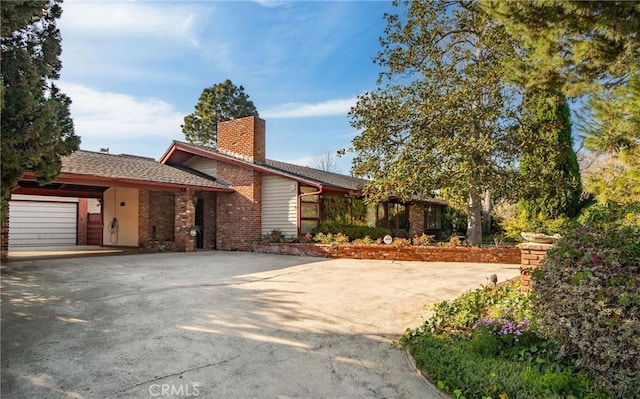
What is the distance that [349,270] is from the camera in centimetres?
884

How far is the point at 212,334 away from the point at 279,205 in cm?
982

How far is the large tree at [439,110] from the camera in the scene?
11109 millimetres

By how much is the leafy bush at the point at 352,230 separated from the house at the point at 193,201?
430 mm

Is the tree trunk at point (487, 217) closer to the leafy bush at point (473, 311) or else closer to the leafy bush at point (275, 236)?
the leafy bush at point (275, 236)

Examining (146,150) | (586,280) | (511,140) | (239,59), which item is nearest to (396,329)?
(586,280)

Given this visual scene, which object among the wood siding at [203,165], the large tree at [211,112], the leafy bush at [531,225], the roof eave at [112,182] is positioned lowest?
the leafy bush at [531,225]

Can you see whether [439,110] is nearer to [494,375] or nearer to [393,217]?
[393,217]

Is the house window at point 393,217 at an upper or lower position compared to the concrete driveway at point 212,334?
upper

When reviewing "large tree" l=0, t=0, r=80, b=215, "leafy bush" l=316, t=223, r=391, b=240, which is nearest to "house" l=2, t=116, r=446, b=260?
"leafy bush" l=316, t=223, r=391, b=240

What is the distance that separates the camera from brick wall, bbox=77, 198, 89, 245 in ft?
58.1

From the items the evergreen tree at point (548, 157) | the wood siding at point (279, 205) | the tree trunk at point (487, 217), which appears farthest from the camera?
the tree trunk at point (487, 217)

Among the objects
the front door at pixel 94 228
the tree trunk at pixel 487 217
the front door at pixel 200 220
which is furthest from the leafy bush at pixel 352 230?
the front door at pixel 94 228

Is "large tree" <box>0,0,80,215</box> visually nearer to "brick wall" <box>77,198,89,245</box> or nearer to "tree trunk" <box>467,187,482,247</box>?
"tree trunk" <box>467,187,482,247</box>

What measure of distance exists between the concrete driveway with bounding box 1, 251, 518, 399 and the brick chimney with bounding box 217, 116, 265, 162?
7808 millimetres
